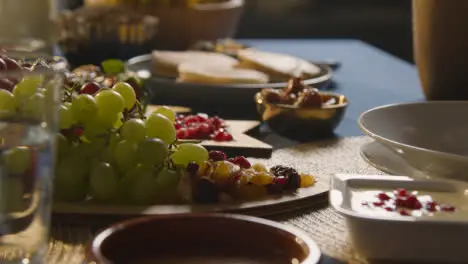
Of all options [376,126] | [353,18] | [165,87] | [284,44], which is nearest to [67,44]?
[165,87]

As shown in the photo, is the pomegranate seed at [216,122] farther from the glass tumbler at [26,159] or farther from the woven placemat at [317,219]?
the glass tumbler at [26,159]

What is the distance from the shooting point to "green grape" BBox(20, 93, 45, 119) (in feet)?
2.15

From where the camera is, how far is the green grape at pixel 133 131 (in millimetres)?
926

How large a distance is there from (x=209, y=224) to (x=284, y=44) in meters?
1.66

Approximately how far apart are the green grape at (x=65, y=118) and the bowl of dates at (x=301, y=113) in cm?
47

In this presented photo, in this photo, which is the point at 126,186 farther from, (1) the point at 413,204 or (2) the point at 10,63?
(1) the point at 413,204

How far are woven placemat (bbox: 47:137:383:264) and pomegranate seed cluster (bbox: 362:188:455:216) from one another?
0.05 m

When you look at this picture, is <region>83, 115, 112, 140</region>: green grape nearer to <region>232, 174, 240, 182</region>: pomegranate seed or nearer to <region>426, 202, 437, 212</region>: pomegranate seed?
<region>232, 174, 240, 182</region>: pomegranate seed

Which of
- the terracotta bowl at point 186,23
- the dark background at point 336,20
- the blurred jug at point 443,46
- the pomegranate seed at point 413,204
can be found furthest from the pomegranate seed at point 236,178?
the dark background at point 336,20

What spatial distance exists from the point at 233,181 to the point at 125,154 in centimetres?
12

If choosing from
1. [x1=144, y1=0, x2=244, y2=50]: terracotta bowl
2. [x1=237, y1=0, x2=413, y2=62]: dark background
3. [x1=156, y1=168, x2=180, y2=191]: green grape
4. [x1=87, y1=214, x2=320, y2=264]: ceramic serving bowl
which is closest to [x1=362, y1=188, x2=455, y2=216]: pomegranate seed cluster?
[x1=87, y1=214, x2=320, y2=264]: ceramic serving bowl

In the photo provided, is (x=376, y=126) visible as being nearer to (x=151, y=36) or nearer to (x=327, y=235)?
(x=327, y=235)

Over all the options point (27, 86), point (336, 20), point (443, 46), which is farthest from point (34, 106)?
point (336, 20)

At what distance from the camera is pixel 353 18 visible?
4.07m
